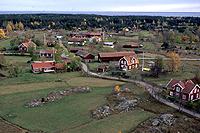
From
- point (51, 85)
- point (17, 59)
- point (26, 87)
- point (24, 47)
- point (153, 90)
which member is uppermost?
point (24, 47)

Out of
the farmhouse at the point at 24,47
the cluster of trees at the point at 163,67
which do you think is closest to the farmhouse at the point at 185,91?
the cluster of trees at the point at 163,67

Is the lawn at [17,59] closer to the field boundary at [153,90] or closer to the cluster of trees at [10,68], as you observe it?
the cluster of trees at [10,68]

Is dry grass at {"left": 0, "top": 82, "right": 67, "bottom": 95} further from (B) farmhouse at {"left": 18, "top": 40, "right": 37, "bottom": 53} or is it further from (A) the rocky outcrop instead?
(B) farmhouse at {"left": 18, "top": 40, "right": 37, "bottom": 53}

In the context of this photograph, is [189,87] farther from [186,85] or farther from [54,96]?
[54,96]

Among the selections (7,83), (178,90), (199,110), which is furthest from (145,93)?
(7,83)

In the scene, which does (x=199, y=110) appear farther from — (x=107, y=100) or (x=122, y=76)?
(x=122, y=76)

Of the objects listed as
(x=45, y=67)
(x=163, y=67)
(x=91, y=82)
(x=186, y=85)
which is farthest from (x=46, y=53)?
(x=186, y=85)

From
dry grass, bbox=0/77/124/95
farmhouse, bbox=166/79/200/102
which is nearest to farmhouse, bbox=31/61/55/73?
dry grass, bbox=0/77/124/95
